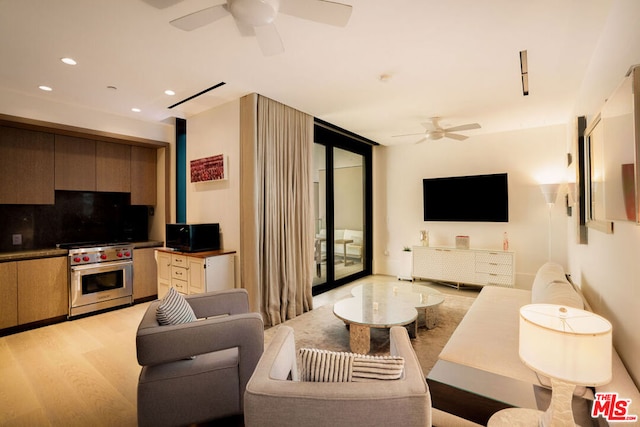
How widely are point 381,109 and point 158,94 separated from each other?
2.68 meters

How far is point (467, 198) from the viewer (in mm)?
5016

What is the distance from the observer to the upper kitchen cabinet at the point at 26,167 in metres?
3.33

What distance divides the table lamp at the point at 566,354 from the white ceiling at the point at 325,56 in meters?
1.88

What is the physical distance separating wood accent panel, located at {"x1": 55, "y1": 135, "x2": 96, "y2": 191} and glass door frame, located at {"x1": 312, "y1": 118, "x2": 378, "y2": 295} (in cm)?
316

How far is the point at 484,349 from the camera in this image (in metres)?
1.82

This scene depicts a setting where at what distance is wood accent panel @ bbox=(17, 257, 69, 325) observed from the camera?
3.26 metres

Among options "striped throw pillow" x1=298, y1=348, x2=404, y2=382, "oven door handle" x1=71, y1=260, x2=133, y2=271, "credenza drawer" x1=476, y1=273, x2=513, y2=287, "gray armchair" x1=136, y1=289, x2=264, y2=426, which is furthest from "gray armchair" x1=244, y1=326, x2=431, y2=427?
"credenza drawer" x1=476, y1=273, x2=513, y2=287

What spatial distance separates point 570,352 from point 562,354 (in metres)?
0.02

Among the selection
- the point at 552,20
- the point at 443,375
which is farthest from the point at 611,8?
the point at 443,375

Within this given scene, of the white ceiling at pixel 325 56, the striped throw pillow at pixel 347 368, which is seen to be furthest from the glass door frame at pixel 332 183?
the striped throw pillow at pixel 347 368

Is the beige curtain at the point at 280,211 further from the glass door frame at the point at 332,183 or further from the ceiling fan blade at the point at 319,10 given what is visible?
the ceiling fan blade at the point at 319,10

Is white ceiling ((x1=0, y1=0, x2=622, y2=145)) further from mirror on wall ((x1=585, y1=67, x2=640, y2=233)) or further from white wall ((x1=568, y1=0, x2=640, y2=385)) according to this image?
mirror on wall ((x1=585, y1=67, x2=640, y2=233))

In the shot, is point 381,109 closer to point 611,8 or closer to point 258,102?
point 258,102

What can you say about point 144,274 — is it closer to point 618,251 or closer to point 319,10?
point 319,10
